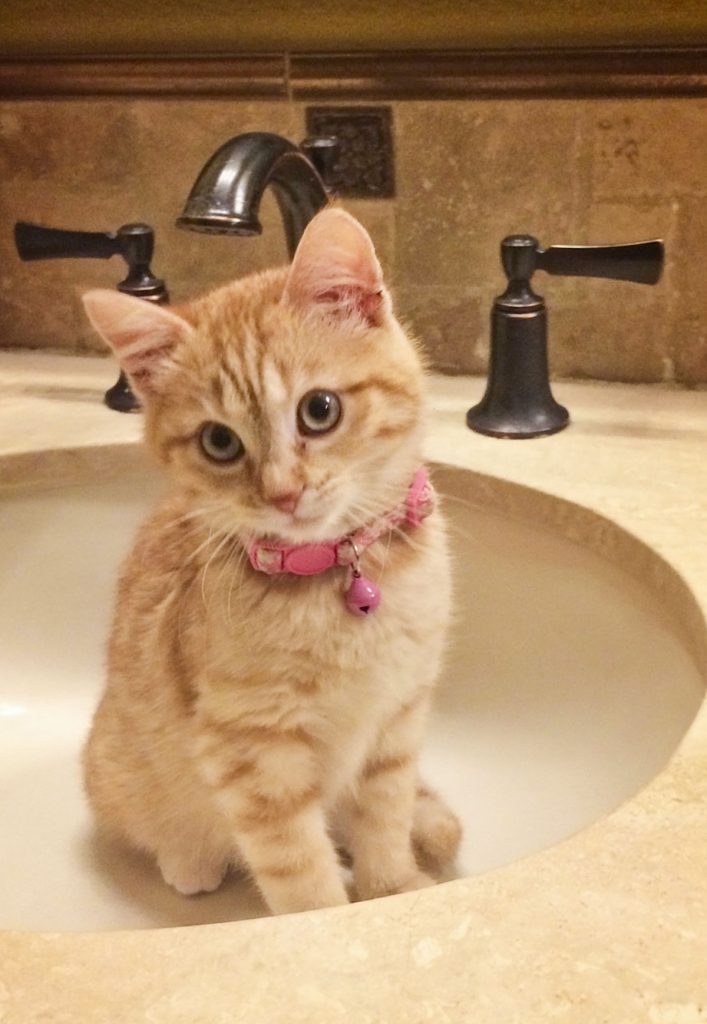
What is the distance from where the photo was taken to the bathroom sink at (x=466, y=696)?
3.14 feet

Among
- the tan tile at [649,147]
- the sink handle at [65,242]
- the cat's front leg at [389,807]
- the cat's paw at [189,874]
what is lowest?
the cat's paw at [189,874]

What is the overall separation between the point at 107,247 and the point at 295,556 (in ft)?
1.84

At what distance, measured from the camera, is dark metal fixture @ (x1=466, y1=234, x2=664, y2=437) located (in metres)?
1.05

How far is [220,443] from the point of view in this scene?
0.79m

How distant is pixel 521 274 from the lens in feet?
3.57

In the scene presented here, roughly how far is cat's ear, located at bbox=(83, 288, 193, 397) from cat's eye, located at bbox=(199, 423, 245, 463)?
0.23 feet

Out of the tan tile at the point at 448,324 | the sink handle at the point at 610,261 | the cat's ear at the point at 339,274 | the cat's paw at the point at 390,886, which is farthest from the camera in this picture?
the tan tile at the point at 448,324

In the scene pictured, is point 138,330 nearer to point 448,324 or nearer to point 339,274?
point 339,274

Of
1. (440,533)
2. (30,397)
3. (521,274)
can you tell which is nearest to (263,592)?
(440,533)

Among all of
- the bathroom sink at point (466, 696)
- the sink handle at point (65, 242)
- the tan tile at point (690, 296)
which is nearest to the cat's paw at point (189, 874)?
the bathroom sink at point (466, 696)

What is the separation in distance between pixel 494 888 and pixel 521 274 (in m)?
0.70

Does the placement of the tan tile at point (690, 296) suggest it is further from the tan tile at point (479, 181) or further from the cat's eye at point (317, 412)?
the cat's eye at point (317, 412)

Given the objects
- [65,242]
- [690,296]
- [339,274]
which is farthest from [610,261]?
[65,242]

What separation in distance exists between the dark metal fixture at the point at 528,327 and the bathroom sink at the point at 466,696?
112 millimetres
